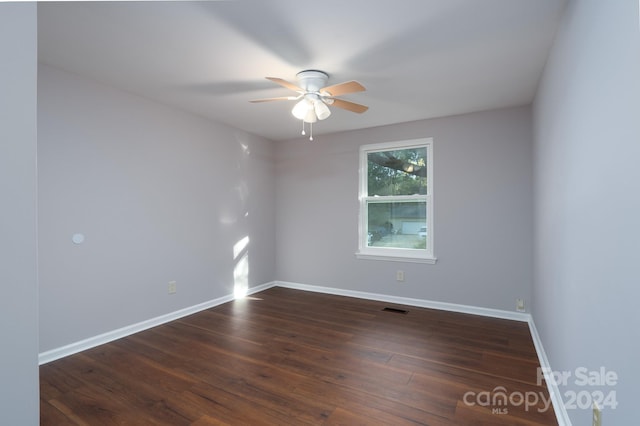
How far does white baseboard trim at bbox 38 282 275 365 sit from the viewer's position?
2.45m

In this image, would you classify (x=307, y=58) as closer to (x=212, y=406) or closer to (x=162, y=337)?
(x=212, y=406)

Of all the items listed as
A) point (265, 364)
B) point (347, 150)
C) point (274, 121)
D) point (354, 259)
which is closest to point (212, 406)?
point (265, 364)

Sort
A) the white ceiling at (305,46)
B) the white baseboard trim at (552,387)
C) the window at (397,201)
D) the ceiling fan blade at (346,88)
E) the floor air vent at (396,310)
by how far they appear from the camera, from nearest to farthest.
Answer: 1. the white baseboard trim at (552,387)
2. the white ceiling at (305,46)
3. the ceiling fan blade at (346,88)
4. the floor air vent at (396,310)
5. the window at (397,201)

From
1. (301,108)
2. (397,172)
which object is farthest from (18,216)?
(397,172)

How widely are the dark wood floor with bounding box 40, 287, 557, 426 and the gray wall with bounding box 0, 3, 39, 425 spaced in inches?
35.7

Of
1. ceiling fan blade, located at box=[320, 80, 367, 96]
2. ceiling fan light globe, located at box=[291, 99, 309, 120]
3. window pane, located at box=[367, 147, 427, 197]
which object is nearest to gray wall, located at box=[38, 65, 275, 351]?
ceiling fan light globe, located at box=[291, 99, 309, 120]

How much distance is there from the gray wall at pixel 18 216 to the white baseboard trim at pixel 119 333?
1747mm

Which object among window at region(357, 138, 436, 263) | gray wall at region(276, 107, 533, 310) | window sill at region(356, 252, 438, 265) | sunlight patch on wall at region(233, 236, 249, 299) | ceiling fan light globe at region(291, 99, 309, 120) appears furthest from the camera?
sunlight patch on wall at region(233, 236, 249, 299)

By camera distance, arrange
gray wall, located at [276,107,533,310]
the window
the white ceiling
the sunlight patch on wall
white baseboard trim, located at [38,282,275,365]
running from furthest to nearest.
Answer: the sunlight patch on wall < the window < gray wall, located at [276,107,533,310] < white baseboard trim, located at [38,282,275,365] < the white ceiling

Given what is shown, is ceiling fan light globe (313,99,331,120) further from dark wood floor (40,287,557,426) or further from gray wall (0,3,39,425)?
dark wood floor (40,287,557,426)

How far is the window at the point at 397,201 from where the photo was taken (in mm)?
3943

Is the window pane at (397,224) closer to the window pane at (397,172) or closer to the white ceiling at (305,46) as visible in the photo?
the window pane at (397,172)

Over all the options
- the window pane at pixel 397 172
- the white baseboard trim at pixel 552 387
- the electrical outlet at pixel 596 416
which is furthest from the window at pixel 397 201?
the electrical outlet at pixel 596 416

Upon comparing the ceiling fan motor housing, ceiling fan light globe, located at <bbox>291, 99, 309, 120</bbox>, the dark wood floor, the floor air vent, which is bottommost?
the floor air vent
